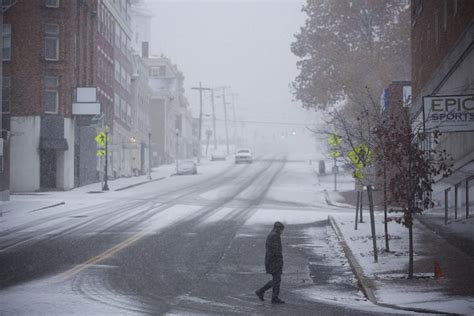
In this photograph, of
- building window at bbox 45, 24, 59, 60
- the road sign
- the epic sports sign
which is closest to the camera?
the epic sports sign

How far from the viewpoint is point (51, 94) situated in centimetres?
4919

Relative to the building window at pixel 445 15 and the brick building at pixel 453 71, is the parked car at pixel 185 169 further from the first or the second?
the building window at pixel 445 15

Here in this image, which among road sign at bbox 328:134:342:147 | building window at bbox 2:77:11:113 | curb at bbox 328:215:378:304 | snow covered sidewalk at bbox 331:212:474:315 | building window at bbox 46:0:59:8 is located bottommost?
curb at bbox 328:215:378:304

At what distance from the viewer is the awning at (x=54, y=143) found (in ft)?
158

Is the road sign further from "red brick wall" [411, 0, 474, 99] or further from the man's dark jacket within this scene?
the man's dark jacket

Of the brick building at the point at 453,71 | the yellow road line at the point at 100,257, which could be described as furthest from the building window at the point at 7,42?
the brick building at the point at 453,71

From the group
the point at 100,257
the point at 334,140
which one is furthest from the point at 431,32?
the point at 100,257

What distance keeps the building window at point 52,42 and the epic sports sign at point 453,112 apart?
118 ft

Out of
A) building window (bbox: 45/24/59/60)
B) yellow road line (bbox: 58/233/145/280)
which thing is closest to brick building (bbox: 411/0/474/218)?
yellow road line (bbox: 58/233/145/280)

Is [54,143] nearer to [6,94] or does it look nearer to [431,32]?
[6,94]

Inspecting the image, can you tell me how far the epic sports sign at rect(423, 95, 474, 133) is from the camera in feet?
57.7

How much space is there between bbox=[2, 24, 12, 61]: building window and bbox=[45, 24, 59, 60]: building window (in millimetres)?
2274

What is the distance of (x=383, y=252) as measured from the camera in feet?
65.2

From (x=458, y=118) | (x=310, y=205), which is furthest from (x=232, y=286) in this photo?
(x=310, y=205)
